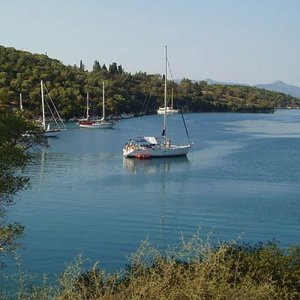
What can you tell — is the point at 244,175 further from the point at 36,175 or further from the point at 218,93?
the point at 218,93

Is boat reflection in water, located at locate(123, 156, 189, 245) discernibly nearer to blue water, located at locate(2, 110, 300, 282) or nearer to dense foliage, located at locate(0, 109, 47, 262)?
blue water, located at locate(2, 110, 300, 282)

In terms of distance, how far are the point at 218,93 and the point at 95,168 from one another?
108097 mm

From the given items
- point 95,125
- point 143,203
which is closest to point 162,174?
point 143,203

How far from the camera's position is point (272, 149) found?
46719 millimetres

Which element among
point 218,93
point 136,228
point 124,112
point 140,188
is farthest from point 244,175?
point 218,93

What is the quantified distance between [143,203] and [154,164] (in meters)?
13.4

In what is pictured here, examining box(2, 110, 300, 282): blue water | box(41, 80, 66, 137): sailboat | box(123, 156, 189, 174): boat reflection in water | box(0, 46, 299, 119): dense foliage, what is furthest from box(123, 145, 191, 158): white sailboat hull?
box(0, 46, 299, 119): dense foliage

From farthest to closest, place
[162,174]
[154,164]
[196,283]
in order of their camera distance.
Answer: [154,164], [162,174], [196,283]

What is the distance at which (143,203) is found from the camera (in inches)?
939

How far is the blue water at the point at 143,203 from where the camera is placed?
17188 mm

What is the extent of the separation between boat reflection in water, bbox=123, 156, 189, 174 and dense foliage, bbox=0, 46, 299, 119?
22.9m

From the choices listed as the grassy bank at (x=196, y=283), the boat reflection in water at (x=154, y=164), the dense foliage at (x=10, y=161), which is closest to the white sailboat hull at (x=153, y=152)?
the boat reflection in water at (x=154, y=164)

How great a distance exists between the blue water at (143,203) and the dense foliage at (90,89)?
82.8ft

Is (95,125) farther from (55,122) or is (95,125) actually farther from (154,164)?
(154,164)
